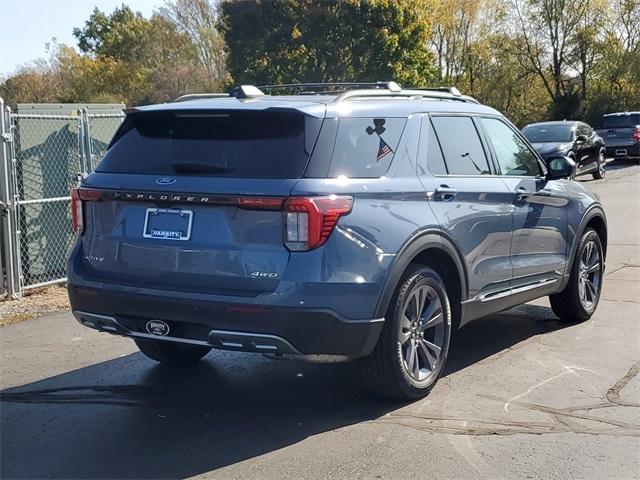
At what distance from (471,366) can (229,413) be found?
1.93 m

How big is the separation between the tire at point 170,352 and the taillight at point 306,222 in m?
1.84

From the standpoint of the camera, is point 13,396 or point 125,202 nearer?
point 125,202

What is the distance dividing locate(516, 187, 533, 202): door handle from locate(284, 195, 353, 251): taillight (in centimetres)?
234

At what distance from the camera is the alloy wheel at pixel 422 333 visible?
5023mm

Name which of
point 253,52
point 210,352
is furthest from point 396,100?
point 253,52

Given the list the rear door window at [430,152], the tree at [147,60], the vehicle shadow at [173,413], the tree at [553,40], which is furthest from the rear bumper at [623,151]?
the tree at [147,60]

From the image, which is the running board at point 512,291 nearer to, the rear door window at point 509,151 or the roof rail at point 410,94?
the rear door window at point 509,151

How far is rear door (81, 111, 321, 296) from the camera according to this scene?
437 centimetres

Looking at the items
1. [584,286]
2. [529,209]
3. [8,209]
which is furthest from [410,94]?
[8,209]

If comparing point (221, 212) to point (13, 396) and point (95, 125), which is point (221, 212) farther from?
point (95, 125)

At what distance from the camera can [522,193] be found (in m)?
6.21

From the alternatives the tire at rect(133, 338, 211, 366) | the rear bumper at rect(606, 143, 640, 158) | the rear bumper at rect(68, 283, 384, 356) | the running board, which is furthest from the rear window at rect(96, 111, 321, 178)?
the rear bumper at rect(606, 143, 640, 158)

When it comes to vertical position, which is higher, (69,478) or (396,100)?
(396,100)

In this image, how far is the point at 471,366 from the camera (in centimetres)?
594
